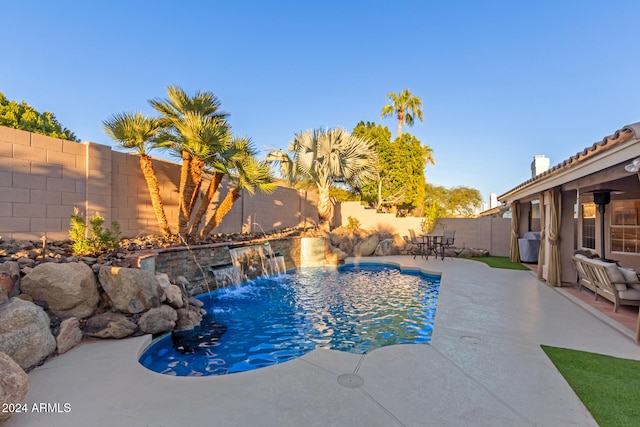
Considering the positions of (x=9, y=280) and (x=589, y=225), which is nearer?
(x=9, y=280)

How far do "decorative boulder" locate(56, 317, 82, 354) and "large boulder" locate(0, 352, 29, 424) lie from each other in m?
1.42

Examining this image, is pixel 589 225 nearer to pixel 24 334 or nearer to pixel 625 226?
pixel 625 226

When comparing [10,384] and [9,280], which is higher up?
[9,280]

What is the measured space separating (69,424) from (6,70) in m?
13.2

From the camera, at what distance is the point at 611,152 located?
13.6ft

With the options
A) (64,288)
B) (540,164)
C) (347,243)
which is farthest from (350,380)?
(540,164)

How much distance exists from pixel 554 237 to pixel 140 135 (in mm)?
10145

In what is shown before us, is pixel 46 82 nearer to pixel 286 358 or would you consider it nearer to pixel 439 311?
pixel 286 358

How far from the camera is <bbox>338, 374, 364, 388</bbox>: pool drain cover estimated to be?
9.23 ft

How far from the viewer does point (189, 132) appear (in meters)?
6.92

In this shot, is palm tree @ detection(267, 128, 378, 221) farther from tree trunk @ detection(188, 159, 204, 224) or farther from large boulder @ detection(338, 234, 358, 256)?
tree trunk @ detection(188, 159, 204, 224)

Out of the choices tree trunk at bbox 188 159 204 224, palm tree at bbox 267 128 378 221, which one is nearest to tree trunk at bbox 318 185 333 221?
palm tree at bbox 267 128 378 221

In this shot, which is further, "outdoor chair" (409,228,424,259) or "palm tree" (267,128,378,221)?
"palm tree" (267,128,378,221)

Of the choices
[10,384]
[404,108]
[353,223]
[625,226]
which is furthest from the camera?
[404,108]
